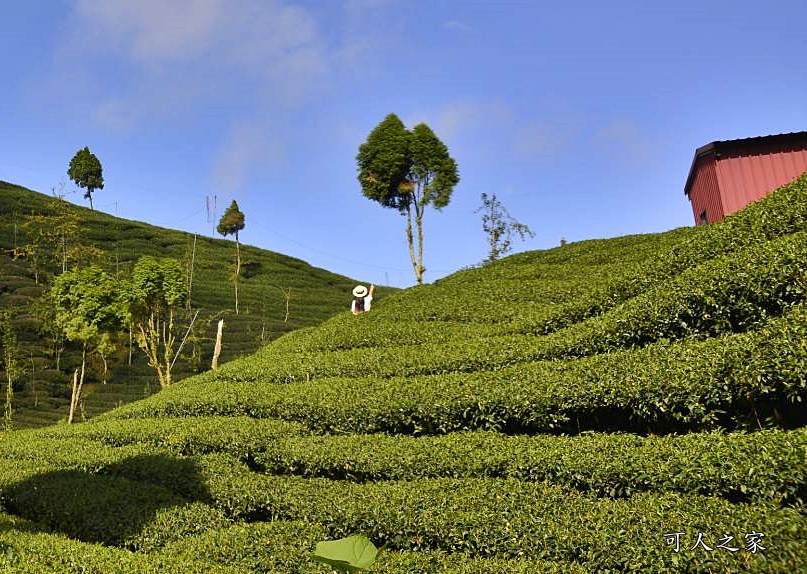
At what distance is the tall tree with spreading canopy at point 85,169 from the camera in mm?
62469

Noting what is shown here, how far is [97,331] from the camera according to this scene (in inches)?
773

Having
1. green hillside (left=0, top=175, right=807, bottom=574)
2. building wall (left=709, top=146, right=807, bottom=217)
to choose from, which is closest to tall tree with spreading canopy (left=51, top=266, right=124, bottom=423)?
green hillside (left=0, top=175, right=807, bottom=574)

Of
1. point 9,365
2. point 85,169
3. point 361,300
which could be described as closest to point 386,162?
point 361,300

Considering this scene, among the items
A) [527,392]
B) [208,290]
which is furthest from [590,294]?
[208,290]

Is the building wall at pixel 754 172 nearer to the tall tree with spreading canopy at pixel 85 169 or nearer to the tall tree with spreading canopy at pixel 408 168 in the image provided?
the tall tree with spreading canopy at pixel 408 168

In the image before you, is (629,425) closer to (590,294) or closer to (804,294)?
(804,294)

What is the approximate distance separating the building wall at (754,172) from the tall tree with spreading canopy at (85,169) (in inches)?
2399

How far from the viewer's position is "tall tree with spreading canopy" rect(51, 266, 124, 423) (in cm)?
1944

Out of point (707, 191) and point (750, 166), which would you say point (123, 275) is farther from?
point (750, 166)

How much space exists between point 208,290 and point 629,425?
4039cm

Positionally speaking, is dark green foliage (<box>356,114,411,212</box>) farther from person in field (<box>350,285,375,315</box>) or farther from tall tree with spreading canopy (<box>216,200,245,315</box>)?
tall tree with spreading canopy (<box>216,200,245,315</box>)

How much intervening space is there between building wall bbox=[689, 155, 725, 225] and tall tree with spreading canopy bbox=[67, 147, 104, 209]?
59.2 meters

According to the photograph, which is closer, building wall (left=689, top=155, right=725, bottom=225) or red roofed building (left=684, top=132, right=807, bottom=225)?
red roofed building (left=684, top=132, right=807, bottom=225)

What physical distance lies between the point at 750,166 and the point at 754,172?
207mm
